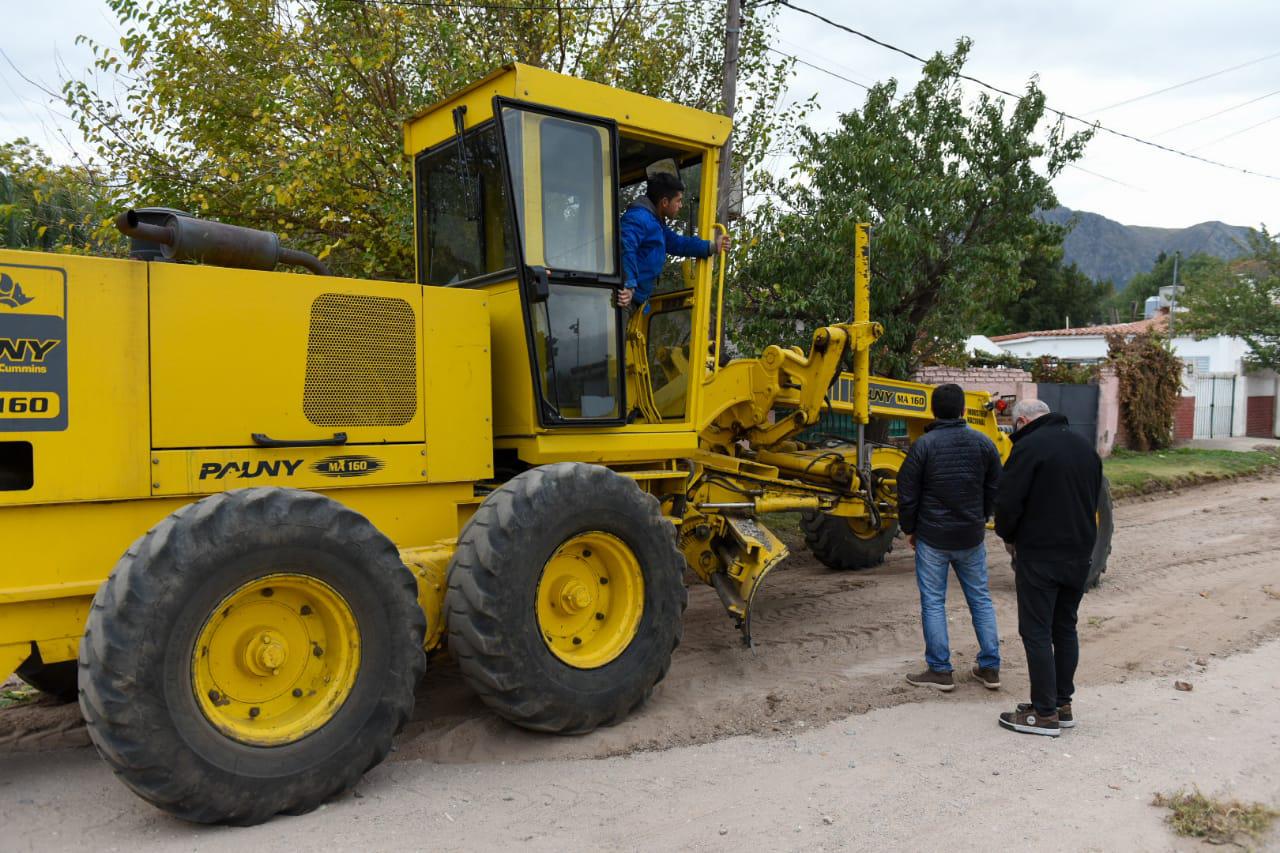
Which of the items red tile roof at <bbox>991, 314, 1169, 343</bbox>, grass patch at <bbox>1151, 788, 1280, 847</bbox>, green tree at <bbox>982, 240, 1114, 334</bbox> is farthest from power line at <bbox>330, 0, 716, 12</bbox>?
green tree at <bbox>982, 240, 1114, 334</bbox>

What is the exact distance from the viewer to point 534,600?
4.41m

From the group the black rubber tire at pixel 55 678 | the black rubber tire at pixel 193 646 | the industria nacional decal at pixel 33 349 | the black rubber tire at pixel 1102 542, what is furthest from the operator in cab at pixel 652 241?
the black rubber tire at pixel 1102 542

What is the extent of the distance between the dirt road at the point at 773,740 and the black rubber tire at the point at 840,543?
101 centimetres

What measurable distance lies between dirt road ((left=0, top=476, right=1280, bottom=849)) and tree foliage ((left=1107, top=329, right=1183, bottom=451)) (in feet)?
42.1

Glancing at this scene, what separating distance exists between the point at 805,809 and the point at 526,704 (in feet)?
4.24

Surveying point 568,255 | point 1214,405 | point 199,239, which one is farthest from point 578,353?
point 1214,405

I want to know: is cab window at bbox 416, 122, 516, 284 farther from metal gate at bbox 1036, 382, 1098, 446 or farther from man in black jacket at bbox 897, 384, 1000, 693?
metal gate at bbox 1036, 382, 1098, 446

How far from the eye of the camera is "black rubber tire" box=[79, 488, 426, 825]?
3.38 metres

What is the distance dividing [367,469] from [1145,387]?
18.6m

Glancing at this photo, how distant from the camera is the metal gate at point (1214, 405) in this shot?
24.3 metres

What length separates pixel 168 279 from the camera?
13.0ft

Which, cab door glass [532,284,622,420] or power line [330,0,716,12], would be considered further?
power line [330,0,716,12]

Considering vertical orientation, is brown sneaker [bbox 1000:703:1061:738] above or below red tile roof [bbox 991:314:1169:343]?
below

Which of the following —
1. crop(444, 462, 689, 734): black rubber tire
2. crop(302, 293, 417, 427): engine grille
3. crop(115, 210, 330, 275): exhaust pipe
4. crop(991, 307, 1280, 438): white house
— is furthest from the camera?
crop(991, 307, 1280, 438): white house
